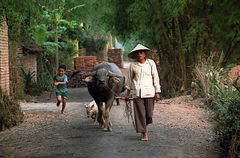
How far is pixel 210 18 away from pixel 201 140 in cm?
1004

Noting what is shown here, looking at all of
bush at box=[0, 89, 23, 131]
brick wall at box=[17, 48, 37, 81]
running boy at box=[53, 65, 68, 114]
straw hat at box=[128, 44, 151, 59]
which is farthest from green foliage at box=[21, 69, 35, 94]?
straw hat at box=[128, 44, 151, 59]

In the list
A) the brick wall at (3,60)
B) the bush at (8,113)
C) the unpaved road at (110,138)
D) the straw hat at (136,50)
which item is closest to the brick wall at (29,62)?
the brick wall at (3,60)

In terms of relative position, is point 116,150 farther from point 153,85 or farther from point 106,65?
point 106,65

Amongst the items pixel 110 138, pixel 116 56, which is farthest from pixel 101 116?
pixel 116 56

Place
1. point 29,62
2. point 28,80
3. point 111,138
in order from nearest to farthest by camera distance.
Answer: point 111,138
point 28,80
point 29,62

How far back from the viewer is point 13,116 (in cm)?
1329

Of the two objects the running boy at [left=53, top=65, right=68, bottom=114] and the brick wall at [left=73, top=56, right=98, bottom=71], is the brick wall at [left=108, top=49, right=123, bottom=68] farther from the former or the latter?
the running boy at [left=53, top=65, right=68, bottom=114]

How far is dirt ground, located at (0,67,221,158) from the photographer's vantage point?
8.89 meters

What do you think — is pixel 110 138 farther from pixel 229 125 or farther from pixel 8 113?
pixel 8 113

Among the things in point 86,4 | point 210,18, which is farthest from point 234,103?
point 86,4

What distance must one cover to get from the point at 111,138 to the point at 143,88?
123 centimetres

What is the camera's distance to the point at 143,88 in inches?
394

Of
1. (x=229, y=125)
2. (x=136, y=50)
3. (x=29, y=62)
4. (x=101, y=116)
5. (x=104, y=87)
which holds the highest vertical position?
(x=29, y=62)

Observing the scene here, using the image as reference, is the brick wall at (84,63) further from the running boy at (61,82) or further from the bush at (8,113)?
the bush at (8,113)
